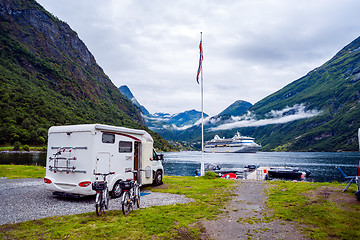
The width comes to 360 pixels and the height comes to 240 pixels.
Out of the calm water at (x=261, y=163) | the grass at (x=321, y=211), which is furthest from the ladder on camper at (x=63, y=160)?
the calm water at (x=261, y=163)

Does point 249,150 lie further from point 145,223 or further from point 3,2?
point 3,2

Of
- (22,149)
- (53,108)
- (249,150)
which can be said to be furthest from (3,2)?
(249,150)

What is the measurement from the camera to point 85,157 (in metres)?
11.1

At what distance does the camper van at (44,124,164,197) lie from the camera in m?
11.1

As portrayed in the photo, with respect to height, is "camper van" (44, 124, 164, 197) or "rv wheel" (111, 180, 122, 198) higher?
"camper van" (44, 124, 164, 197)

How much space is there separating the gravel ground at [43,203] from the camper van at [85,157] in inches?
24.8

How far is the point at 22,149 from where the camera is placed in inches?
3337

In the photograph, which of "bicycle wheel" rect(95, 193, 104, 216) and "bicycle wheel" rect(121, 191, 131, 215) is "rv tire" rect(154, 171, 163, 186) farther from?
"bicycle wheel" rect(95, 193, 104, 216)

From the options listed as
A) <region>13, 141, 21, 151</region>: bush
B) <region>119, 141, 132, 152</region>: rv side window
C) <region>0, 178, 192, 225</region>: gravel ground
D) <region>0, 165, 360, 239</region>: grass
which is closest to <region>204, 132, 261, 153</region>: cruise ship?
<region>13, 141, 21, 151</region>: bush

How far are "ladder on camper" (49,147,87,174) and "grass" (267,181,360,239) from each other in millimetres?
9128

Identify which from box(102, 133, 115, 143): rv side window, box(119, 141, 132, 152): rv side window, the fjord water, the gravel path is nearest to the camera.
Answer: the gravel path

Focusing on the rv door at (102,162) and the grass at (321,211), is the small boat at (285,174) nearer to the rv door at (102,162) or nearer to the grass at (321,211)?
the grass at (321,211)

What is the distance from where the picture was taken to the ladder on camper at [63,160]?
1131 cm

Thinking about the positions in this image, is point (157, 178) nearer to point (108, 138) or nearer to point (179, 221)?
point (108, 138)
